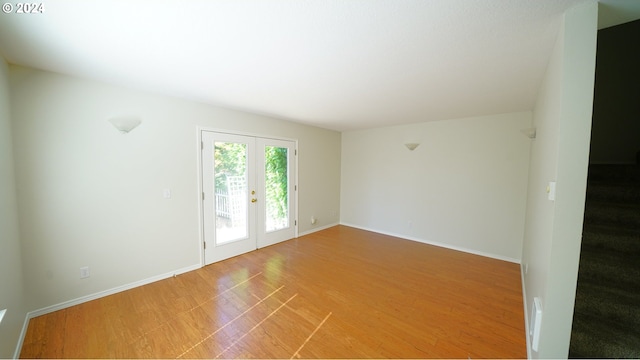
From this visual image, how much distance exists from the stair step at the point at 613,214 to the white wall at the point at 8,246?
4755mm

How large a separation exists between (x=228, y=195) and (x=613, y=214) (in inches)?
174

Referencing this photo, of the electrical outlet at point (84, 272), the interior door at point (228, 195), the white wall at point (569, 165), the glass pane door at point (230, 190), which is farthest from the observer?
the glass pane door at point (230, 190)

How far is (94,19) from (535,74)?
345 cm

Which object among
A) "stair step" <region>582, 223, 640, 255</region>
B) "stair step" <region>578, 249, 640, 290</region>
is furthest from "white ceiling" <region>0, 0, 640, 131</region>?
"stair step" <region>578, 249, 640, 290</region>

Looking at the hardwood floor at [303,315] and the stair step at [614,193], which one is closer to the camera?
the hardwood floor at [303,315]

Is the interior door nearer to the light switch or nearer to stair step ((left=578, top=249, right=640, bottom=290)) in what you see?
the light switch

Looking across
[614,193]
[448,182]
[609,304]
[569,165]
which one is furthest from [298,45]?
[448,182]

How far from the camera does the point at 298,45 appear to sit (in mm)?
1595

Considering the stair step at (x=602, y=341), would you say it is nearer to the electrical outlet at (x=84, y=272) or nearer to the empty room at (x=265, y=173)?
the empty room at (x=265, y=173)

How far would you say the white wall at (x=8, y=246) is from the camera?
1.55 metres

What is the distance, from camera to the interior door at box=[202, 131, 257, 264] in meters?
3.22

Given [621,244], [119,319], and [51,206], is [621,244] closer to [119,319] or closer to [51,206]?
[119,319]

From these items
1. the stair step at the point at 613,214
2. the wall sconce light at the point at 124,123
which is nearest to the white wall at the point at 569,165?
the stair step at the point at 613,214

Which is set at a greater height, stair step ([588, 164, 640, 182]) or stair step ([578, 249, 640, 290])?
stair step ([588, 164, 640, 182])
